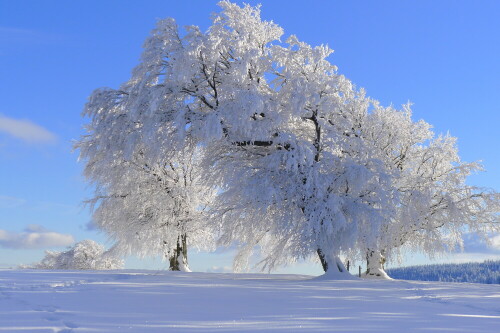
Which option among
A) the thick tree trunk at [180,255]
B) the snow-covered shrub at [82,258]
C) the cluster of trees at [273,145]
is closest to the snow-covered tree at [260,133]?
the cluster of trees at [273,145]

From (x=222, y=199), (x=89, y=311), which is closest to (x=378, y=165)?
(x=222, y=199)

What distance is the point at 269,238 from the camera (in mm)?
25016

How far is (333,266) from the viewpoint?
19953 millimetres

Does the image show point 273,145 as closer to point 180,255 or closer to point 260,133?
point 260,133

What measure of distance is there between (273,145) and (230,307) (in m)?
10.8

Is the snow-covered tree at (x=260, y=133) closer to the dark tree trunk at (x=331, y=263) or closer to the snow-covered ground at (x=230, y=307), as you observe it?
the dark tree trunk at (x=331, y=263)

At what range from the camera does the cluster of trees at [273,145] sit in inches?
746

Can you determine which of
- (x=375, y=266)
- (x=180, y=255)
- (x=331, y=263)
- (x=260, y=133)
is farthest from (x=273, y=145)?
(x=180, y=255)

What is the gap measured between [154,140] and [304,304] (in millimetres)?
11210

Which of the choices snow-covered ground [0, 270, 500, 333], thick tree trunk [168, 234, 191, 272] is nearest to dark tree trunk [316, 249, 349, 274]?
snow-covered ground [0, 270, 500, 333]

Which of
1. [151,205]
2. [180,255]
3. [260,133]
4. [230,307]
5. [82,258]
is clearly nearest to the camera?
[230,307]

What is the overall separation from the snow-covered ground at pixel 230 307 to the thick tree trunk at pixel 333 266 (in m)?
2.95

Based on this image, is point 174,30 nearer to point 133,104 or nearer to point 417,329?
point 133,104

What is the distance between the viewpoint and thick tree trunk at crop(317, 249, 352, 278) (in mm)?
19516
